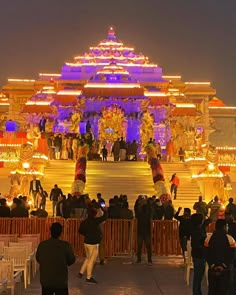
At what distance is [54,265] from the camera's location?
10461 millimetres

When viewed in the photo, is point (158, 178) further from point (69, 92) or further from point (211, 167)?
point (69, 92)

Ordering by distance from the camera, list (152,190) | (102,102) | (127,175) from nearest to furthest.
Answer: (152,190), (127,175), (102,102)

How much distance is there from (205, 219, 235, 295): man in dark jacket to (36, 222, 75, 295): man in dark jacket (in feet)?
6.67

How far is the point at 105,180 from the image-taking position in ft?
108

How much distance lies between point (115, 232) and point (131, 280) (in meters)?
4.44

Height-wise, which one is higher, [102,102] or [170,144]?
[102,102]

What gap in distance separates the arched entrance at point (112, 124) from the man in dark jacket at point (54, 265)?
38.2m

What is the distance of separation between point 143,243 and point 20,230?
2.92m

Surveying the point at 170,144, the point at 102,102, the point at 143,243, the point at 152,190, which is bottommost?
the point at 143,243

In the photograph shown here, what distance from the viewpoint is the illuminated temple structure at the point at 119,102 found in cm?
4881

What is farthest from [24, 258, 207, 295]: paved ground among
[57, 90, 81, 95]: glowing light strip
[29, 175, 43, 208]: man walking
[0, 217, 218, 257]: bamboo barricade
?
[57, 90, 81, 95]: glowing light strip

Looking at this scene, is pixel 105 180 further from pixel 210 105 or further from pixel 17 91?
pixel 210 105

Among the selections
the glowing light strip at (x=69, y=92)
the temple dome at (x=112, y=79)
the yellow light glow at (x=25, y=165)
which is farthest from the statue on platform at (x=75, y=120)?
the yellow light glow at (x=25, y=165)

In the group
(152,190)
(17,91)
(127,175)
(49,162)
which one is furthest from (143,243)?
(17,91)
